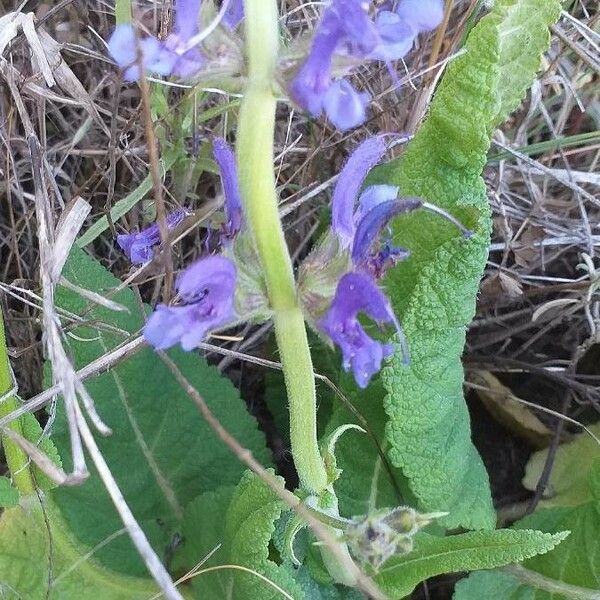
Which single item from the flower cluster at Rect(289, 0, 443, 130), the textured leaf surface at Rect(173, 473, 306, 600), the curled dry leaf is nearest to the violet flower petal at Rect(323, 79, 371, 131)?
the flower cluster at Rect(289, 0, 443, 130)

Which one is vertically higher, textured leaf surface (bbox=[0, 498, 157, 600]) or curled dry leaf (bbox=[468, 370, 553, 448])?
textured leaf surface (bbox=[0, 498, 157, 600])

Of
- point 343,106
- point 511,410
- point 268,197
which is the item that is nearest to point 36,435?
point 268,197

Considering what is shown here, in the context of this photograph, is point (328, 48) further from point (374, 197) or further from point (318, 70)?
point (374, 197)

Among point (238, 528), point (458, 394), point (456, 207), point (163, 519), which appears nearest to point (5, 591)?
point (163, 519)

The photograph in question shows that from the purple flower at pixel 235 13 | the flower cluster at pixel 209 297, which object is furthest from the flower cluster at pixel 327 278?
the purple flower at pixel 235 13

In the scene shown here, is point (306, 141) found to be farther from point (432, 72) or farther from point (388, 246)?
point (388, 246)

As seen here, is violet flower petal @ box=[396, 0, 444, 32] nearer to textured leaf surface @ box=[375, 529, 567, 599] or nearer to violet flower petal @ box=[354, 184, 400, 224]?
violet flower petal @ box=[354, 184, 400, 224]
